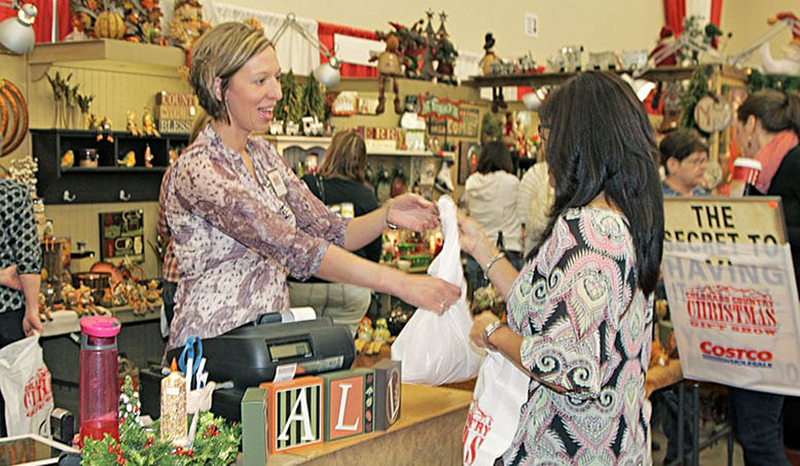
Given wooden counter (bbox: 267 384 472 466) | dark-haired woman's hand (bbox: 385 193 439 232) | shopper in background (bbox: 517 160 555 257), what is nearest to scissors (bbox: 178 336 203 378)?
wooden counter (bbox: 267 384 472 466)

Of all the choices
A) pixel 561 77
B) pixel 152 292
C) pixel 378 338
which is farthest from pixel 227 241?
pixel 561 77

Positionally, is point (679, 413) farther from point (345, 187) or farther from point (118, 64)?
point (118, 64)

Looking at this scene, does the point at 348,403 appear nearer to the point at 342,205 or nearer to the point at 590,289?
the point at 590,289

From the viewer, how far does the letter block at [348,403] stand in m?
2.06

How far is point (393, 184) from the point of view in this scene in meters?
7.49

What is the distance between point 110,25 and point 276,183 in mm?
3579

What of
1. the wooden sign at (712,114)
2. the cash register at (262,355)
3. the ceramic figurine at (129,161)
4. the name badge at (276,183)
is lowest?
the cash register at (262,355)

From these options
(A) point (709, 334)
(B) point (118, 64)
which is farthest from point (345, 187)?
(A) point (709, 334)

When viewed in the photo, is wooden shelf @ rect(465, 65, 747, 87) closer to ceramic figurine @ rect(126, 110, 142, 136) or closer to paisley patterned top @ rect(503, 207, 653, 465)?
ceramic figurine @ rect(126, 110, 142, 136)

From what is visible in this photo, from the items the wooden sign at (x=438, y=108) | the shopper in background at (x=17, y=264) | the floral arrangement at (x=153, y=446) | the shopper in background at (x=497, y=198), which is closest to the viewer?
the floral arrangement at (x=153, y=446)

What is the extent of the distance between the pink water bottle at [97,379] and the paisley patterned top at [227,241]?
1.22 feet

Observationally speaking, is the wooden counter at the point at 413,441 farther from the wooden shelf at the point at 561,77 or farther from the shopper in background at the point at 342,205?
the wooden shelf at the point at 561,77

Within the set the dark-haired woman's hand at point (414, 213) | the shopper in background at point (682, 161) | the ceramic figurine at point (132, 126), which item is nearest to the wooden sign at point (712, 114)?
the shopper in background at point (682, 161)

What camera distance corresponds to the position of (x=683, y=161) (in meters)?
5.07
